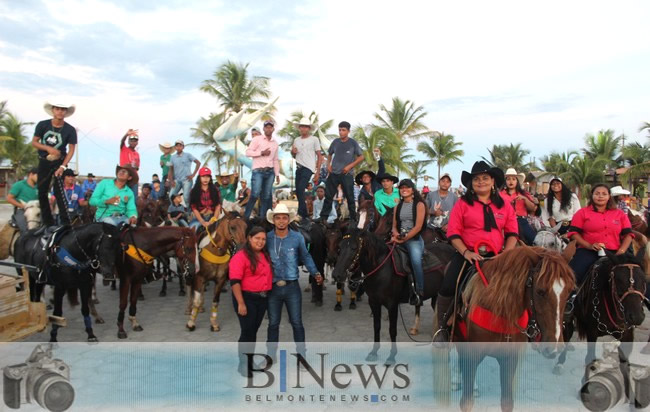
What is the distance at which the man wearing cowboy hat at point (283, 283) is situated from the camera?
5855 millimetres

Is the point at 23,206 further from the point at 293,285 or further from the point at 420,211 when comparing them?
the point at 420,211

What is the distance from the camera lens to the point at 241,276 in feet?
18.5

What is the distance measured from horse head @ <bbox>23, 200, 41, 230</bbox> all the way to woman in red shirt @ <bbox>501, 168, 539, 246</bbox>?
8.94m

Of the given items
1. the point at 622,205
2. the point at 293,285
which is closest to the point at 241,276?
the point at 293,285

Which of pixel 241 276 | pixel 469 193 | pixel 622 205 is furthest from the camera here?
pixel 622 205

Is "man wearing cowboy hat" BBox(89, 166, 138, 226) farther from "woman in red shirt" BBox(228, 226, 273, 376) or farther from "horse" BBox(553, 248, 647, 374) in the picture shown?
"horse" BBox(553, 248, 647, 374)

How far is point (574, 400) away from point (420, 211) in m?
3.19

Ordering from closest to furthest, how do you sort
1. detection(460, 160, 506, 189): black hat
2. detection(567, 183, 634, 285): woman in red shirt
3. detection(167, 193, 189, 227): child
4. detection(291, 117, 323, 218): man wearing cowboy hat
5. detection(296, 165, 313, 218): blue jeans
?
detection(460, 160, 506, 189): black hat
detection(567, 183, 634, 285): woman in red shirt
detection(291, 117, 323, 218): man wearing cowboy hat
detection(296, 165, 313, 218): blue jeans
detection(167, 193, 189, 227): child

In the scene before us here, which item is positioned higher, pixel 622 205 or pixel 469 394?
pixel 622 205

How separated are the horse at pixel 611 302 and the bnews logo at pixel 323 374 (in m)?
2.29

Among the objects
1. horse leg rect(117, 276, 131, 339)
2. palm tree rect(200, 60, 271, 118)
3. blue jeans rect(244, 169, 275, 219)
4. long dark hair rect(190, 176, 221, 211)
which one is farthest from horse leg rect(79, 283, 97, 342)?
palm tree rect(200, 60, 271, 118)

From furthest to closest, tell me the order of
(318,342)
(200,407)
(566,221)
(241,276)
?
(566,221) < (318,342) < (241,276) < (200,407)

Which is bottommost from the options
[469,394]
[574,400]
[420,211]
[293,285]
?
[574,400]

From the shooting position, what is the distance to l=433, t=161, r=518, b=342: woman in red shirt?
4.59 meters
